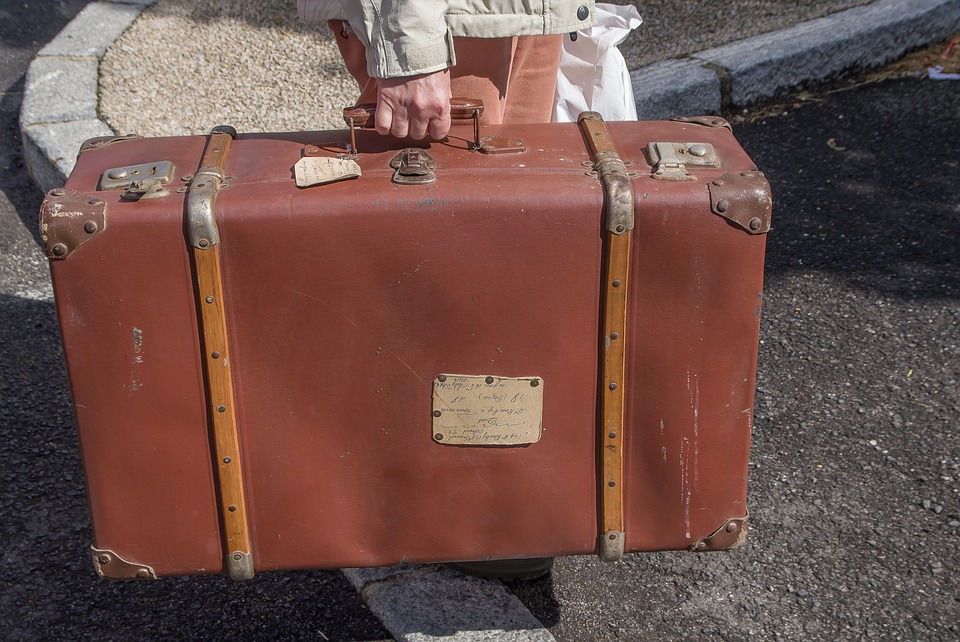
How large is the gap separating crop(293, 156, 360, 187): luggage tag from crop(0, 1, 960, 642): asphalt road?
3.48ft

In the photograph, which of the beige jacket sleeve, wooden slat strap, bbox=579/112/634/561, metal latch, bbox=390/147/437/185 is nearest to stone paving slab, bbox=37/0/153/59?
the beige jacket sleeve

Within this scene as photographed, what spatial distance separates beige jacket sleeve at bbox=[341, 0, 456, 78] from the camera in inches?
69.4

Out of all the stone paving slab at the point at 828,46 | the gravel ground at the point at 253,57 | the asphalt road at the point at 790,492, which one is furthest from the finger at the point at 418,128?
the stone paving slab at the point at 828,46

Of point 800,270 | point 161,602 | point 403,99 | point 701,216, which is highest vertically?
point 403,99

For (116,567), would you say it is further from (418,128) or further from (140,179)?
(418,128)

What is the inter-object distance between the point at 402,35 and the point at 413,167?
0.25m

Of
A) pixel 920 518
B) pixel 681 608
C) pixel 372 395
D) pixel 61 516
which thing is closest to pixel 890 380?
pixel 920 518

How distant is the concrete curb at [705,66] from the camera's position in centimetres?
383

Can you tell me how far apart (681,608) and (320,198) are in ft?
4.09

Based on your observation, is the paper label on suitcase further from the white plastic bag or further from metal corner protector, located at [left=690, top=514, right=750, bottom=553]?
the white plastic bag

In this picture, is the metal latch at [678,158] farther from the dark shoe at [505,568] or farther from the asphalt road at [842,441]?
the asphalt road at [842,441]

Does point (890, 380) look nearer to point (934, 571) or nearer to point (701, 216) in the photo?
point (934, 571)

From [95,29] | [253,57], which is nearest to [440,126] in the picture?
[253,57]

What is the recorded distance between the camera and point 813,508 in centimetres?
244
